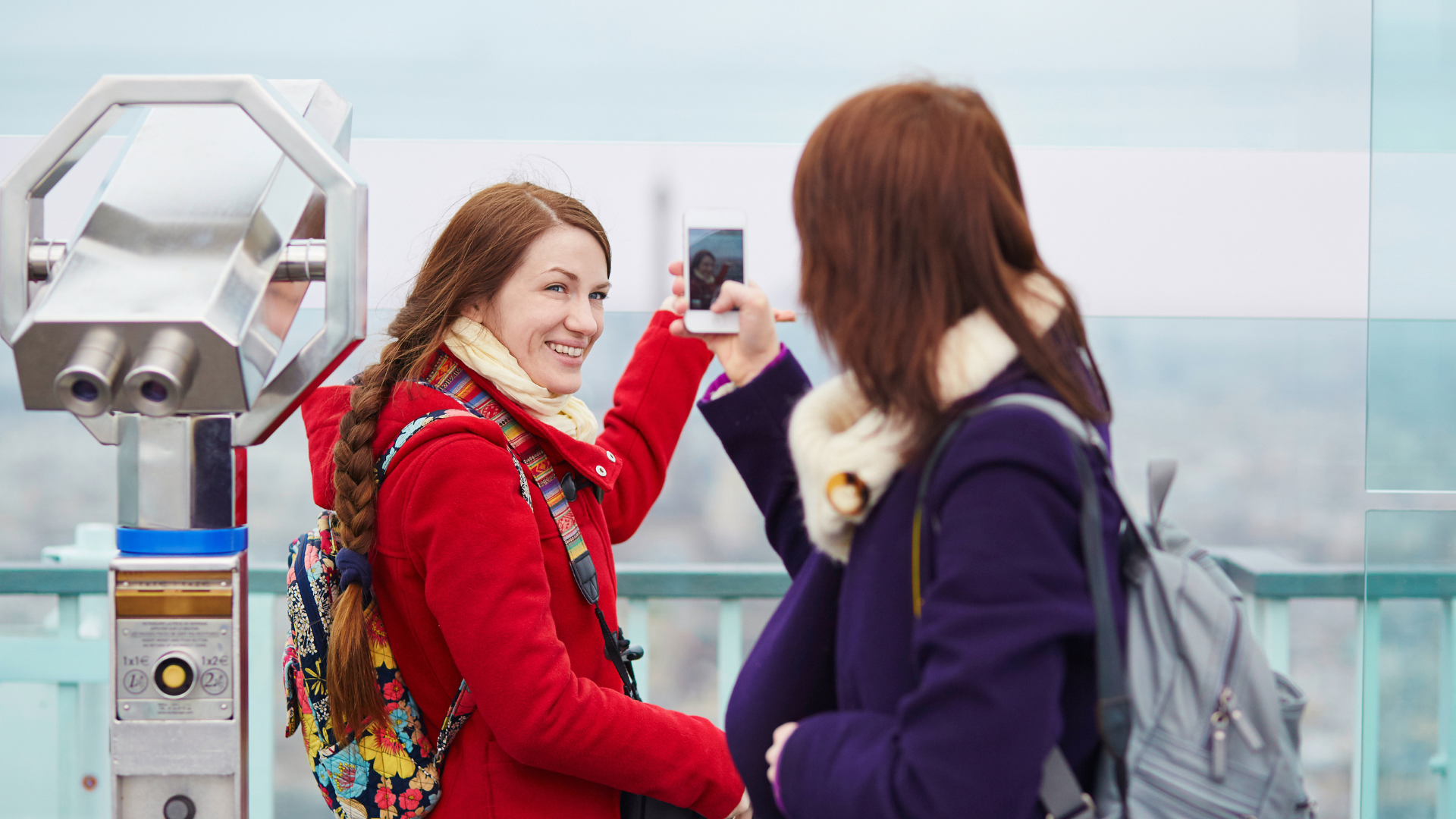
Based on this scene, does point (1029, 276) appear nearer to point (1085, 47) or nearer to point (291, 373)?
point (291, 373)

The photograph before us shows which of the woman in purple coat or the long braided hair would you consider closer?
the woman in purple coat

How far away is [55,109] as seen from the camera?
6.74 feet

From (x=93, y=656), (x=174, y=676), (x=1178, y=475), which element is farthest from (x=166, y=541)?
(x=1178, y=475)

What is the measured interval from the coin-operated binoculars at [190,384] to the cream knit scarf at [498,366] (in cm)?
39

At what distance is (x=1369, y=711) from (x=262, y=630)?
2.17 meters

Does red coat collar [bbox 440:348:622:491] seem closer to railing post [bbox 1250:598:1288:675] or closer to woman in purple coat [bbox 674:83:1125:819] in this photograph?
woman in purple coat [bbox 674:83:1125:819]

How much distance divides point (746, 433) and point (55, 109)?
1.74 m

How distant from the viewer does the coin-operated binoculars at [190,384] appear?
0.87 metres

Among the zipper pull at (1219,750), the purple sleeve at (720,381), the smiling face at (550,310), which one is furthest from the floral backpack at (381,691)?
the zipper pull at (1219,750)

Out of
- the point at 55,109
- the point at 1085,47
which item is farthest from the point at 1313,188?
the point at 55,109

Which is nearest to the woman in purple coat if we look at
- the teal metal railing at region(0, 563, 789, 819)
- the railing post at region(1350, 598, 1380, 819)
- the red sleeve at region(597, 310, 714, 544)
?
the red sleeve at region(597, 310, 714, 544)

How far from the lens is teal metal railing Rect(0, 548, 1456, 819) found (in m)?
2.09

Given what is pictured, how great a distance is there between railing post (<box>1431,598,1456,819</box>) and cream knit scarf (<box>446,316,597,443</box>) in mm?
1655

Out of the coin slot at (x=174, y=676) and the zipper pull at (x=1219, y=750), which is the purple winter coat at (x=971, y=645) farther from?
the coin slot at (x=174, y=676)
